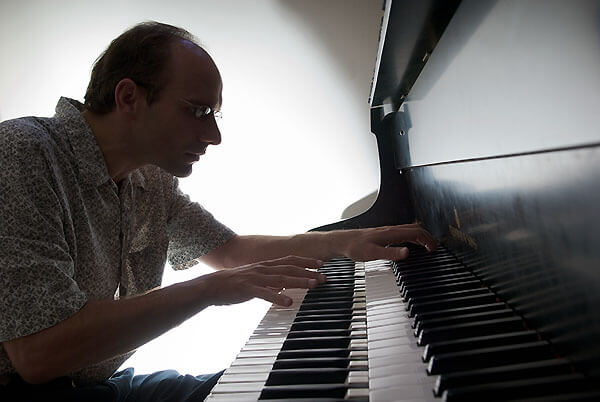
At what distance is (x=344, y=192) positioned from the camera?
111 inches

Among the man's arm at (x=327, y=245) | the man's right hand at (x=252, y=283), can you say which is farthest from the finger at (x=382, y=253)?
the man's right hand at (x=252, y=283)

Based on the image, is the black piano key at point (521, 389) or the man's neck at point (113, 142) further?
the man's neck at point (113, 142)

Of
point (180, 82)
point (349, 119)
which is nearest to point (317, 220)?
point (349, 119)

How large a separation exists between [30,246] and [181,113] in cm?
52

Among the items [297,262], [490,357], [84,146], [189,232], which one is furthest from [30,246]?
[490,357]

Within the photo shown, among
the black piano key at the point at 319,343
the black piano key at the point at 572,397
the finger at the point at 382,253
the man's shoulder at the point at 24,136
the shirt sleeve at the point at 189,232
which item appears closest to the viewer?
the black piano key at the point at 572,397

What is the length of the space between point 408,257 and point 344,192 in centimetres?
155

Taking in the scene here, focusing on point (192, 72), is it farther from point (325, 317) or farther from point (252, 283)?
point (325, 317)

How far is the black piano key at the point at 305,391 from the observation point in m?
0.62

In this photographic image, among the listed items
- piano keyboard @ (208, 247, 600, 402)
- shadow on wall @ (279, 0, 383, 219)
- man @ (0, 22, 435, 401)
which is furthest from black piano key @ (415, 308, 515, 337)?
shadow on wall @ (279, 0, 383, 219)

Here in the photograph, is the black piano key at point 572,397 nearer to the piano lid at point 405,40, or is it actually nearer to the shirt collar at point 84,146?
the piano lid at point 405,40

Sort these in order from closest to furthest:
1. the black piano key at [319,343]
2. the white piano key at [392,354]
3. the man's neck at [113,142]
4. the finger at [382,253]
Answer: the white piano key at [392,354] < the black piano key at [319,343] < the finger at [382,253] < the man's neck at [113,142]

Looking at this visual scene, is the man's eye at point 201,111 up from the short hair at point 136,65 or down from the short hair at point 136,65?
down

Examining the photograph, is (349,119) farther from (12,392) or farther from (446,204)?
(12,392)
